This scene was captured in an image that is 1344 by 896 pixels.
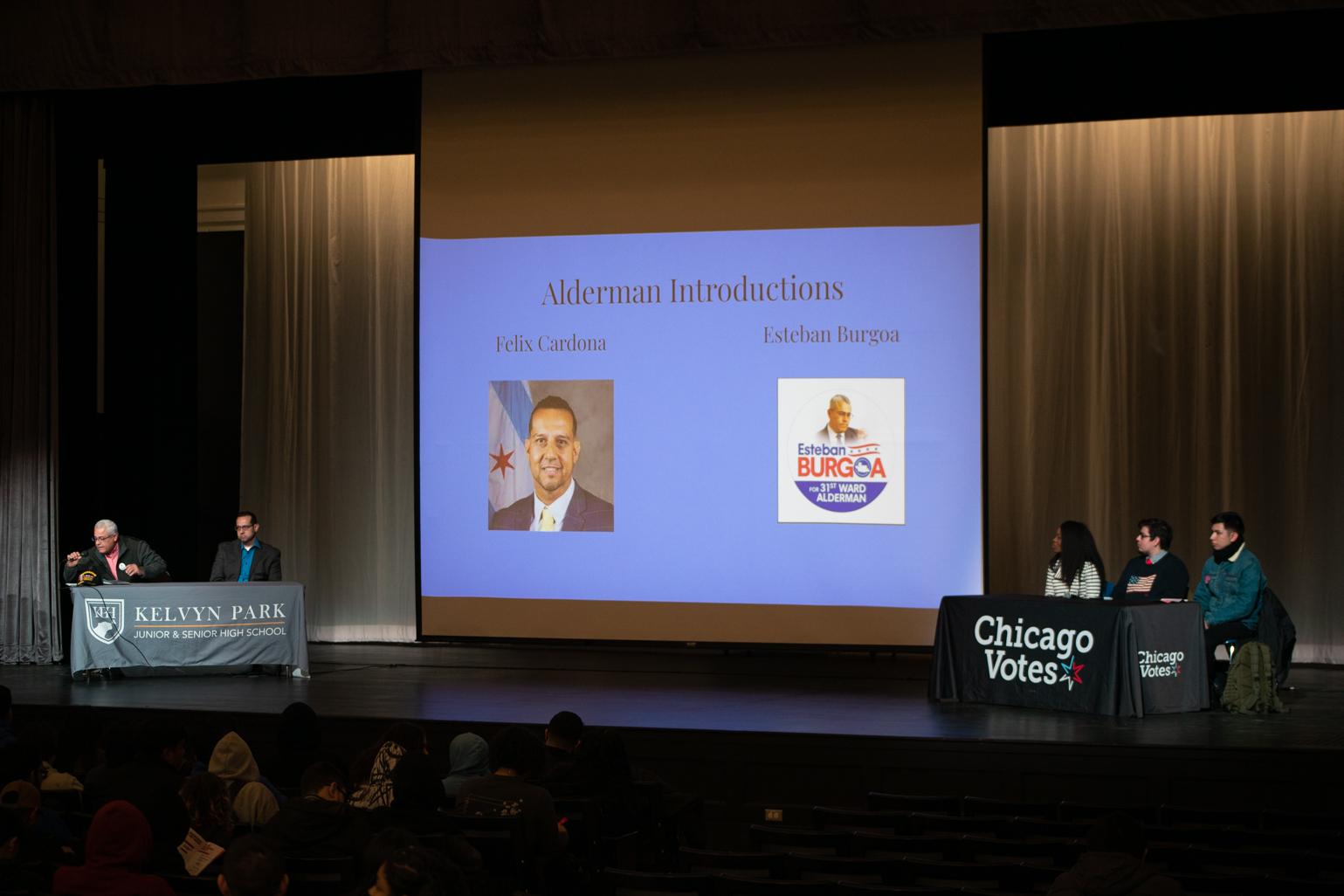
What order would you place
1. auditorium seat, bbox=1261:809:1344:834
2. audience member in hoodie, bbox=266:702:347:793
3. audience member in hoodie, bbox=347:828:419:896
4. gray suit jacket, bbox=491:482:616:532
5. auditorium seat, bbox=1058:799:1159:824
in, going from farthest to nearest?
gray suit jacket, bbox=491:482:616:532, audience member in hoodie, bbox=266:702:347:793, auditorium seat, bbox=1058:799:1159:824, auditorium seat, bbox=1261:809:1344:834, audience member in hoodie, bbox=347:828:419:896

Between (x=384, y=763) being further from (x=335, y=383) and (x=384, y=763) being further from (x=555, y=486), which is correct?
(x=335, y=383)

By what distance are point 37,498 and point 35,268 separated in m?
1.80

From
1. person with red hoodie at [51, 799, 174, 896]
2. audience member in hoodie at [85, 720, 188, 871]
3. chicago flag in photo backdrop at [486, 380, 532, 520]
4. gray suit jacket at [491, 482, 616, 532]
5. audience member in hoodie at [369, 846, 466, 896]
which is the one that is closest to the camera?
audience member in hoodie at [369, 846, 466, 896]

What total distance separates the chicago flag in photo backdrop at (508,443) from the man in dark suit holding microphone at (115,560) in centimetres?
237

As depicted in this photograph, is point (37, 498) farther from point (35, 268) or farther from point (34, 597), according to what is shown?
point (35, 268)

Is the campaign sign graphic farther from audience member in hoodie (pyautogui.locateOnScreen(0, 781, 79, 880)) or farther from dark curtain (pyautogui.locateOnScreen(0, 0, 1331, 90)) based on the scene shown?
audience member in hoodie (pyautogui.locateOnScreen(0, 781, 79, 880))

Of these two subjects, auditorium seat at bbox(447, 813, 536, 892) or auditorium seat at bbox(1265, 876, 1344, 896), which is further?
auditorium seat at bbox(447, 813, 536, 892)

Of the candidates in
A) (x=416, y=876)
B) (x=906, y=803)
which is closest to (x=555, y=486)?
(x=906, y=803)

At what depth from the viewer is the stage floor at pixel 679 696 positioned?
7.00 metres

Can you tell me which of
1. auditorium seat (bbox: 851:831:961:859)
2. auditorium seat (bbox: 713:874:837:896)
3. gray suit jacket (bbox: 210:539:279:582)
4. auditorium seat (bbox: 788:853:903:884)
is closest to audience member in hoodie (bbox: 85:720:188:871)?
auditorium seat (bbox: 713:874:837:896)

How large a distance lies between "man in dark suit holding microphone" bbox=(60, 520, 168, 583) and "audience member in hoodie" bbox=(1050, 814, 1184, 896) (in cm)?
716

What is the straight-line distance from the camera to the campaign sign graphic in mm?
9367

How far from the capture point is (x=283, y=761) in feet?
18.4

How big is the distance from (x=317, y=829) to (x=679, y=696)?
15.1ft
